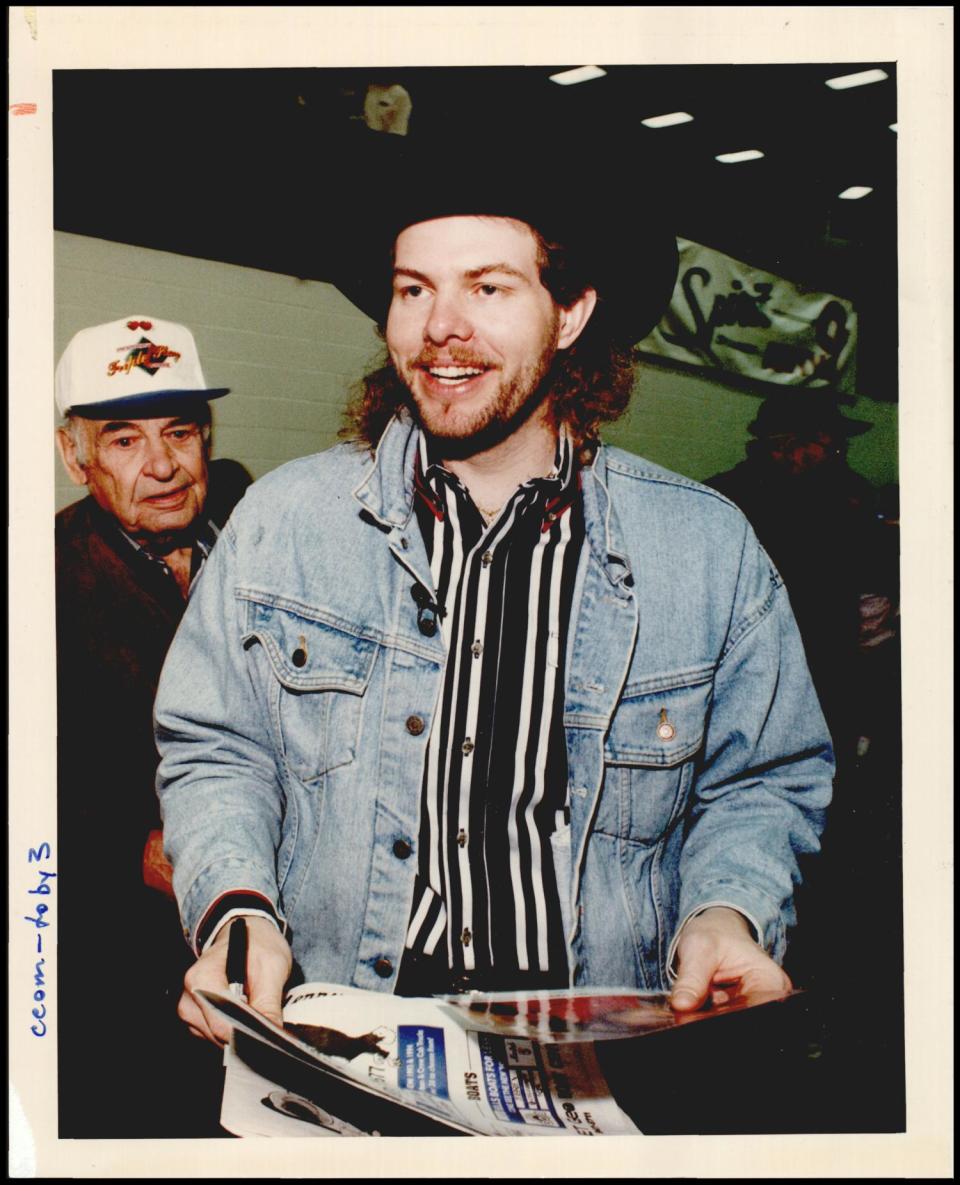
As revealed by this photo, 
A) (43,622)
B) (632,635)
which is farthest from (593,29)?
(43,622)

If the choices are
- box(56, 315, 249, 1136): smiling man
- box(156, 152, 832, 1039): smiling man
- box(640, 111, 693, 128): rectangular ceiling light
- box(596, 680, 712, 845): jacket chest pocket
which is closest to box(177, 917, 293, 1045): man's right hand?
box(156, 152, 832, 1039): smiling man

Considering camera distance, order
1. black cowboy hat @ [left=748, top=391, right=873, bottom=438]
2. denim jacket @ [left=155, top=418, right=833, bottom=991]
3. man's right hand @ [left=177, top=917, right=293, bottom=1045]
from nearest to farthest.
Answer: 1. man's right hand @ [left=177, top=917, right=293, bottom=1045]
2. denim jacket @ [left=155, top=418, right=833, bottom=991]
3. black cowboy hat @ [left=748, top=391, right=873, bottom=438]

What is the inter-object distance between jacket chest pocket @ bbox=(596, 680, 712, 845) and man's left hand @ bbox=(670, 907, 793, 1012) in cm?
21

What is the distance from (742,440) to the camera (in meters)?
2.41

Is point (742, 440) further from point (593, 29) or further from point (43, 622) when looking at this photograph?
point (43, 622)

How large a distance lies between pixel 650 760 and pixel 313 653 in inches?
29.1

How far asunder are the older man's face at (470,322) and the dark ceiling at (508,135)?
7.1 inches

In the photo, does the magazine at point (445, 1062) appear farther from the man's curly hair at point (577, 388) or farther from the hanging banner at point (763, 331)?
the hanging banner at point (763, 331)

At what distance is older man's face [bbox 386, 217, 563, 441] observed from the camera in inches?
86.8

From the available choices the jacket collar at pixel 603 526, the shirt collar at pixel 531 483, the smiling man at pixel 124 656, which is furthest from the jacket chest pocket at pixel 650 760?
the smiling man at pixel 124 656

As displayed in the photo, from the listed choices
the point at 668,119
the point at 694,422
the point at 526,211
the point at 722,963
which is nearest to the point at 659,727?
the point at 722,963

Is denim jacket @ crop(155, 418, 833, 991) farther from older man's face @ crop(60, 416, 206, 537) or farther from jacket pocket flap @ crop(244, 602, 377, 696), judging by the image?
older man's face @ crop(60, 416, 206, 537)

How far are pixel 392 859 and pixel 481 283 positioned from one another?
1.19m

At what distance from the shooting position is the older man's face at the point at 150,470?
2328mm
